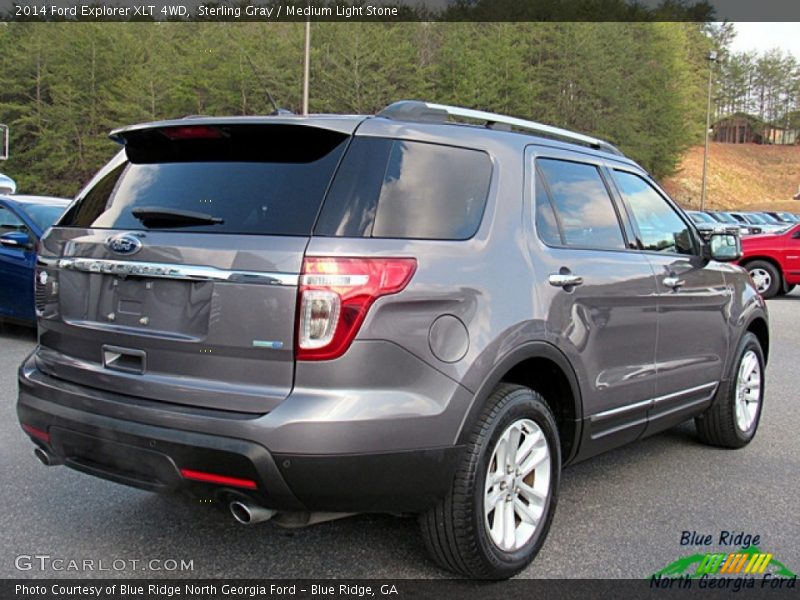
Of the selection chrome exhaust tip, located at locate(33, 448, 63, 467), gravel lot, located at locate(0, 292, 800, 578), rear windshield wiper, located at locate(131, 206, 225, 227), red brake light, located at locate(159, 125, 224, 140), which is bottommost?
gravel lot, located at locate(0, 292, 800, 578)

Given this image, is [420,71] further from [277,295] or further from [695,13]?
[277,295]

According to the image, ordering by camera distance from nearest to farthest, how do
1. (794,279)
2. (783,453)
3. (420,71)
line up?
(783,453) < (794,279) < (420,71)

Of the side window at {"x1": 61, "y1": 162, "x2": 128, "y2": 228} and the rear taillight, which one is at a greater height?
the side window at {"x1": 61, "y1": 162, "x2": 128, "y2": 228}

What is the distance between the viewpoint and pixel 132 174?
340cm

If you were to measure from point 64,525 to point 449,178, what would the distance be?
2.42 metres

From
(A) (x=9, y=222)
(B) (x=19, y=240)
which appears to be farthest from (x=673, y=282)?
(A) (x=9, y=222)

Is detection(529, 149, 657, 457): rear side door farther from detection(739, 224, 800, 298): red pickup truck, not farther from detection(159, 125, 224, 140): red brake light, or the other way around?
detection(739, 224, 800, 298): red pickup truck

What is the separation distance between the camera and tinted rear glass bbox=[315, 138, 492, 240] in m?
2.84

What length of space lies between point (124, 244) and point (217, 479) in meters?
0.98

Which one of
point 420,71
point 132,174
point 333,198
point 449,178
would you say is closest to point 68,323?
point 132,174

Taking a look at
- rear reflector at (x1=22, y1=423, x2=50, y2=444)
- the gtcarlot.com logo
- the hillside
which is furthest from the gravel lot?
the hillside

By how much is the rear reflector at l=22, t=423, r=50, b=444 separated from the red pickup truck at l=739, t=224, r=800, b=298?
49.4 feet

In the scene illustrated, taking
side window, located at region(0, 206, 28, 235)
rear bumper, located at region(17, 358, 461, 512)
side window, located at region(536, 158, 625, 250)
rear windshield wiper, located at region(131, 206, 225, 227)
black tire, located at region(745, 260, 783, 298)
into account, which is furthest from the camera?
black tire, located at region(745, 260, 783, 298)

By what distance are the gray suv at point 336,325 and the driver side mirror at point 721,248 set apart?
4.60ft
